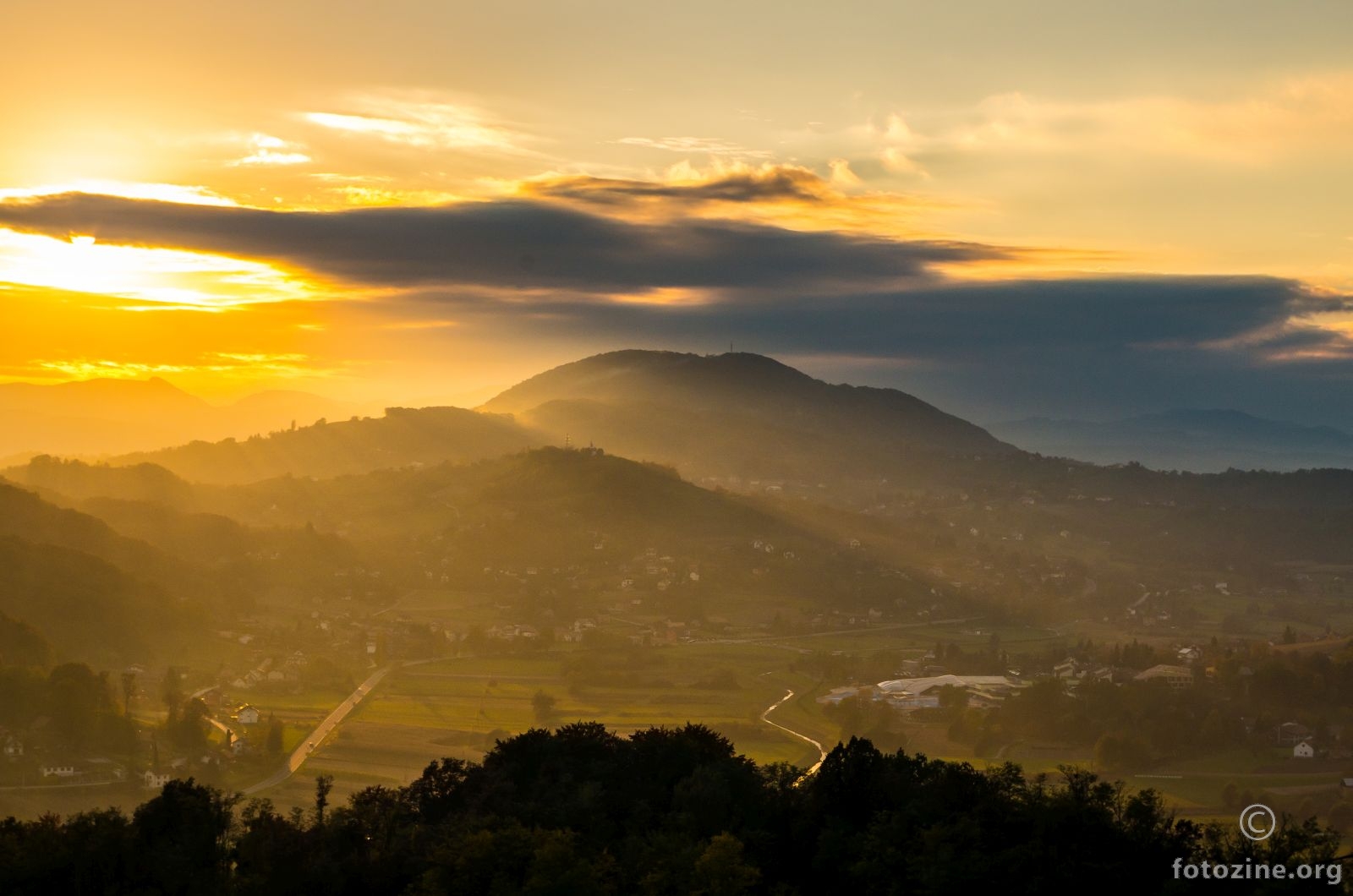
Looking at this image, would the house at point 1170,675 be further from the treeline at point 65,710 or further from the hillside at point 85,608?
the hillside at point 85,608

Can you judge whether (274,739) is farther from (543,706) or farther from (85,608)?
(85,608)

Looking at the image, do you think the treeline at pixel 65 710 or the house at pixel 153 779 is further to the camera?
the treeline at pixel 65 710

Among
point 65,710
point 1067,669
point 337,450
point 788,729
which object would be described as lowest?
point 1067,669

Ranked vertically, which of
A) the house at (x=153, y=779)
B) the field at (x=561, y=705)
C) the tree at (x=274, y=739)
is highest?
the house at (x=153, y=779)

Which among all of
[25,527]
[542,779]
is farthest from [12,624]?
[542,779]

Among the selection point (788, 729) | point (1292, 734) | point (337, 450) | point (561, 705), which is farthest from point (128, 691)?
point (337, 450)

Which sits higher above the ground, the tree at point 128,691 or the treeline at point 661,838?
the treeline at point 661,838

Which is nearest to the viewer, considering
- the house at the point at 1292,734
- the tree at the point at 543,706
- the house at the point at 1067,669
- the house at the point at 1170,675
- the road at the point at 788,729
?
the road at the point at 788,729

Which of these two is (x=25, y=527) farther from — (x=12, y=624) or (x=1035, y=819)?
(x=1035, y=819)

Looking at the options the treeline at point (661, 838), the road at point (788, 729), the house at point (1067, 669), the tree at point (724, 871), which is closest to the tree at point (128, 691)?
the treeline at point (661, 838)
